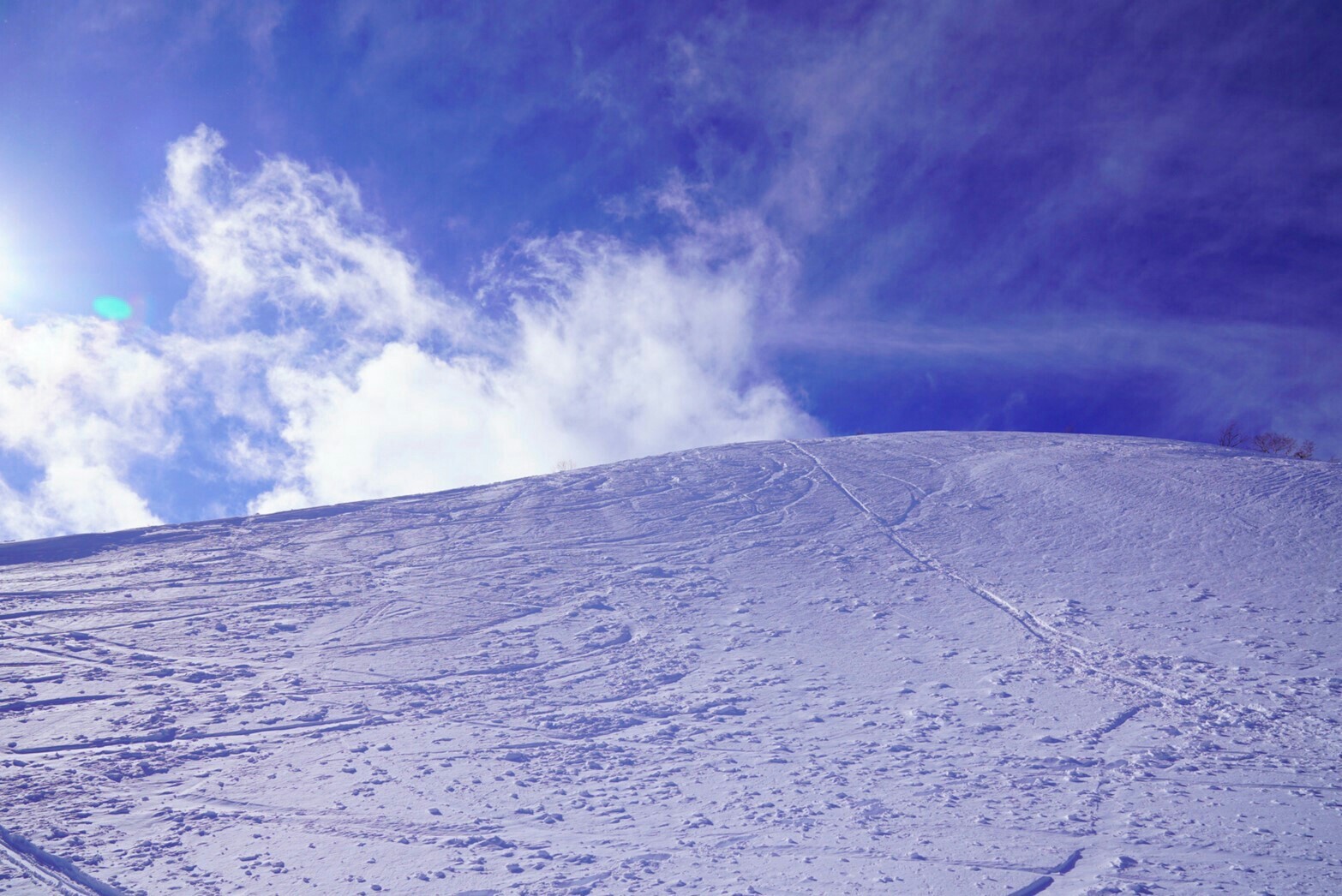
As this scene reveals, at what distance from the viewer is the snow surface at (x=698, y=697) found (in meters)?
4.75

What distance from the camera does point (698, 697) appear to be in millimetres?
7062

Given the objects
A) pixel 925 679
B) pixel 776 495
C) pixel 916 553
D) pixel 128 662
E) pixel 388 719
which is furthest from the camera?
pixel 776 495

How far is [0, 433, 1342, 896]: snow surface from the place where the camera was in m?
4.75

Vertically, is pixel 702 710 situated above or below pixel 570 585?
below

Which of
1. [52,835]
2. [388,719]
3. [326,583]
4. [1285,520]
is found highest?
[326,583]

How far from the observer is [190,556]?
37.8 feet

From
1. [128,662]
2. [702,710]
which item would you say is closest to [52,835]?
[128,662]

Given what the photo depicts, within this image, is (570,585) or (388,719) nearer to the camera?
(388,719)

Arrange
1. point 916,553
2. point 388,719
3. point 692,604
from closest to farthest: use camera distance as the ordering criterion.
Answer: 1. point 388,719
2. point 692,604
3. point 916,553

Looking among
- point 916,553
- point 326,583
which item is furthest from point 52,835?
point 916,553

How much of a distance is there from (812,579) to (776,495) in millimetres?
3747

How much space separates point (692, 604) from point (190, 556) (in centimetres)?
741

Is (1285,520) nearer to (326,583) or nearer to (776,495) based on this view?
(776,495)

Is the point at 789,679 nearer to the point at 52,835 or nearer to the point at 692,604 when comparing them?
the point at 692,604
